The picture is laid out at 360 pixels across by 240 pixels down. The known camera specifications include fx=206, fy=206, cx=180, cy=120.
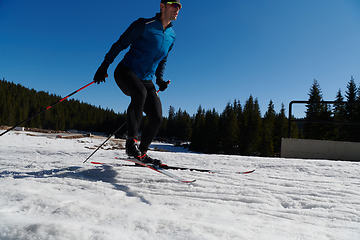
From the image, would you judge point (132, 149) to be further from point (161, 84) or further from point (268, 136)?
point (268, 136)

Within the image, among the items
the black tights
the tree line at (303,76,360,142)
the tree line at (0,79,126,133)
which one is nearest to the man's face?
the black tights

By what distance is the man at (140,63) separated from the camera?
2514mm

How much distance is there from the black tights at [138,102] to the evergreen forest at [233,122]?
71.9 inches

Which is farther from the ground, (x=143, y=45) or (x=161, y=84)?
(x=143, y=45)

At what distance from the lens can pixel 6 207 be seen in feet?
4.09

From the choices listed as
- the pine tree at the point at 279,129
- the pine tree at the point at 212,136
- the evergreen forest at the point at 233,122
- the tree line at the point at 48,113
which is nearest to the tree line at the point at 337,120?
the evergreen forest at the point at 233,122

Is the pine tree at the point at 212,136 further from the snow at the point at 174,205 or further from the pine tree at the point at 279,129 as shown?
the snow at the point at 174,205

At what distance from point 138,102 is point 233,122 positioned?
51085mm

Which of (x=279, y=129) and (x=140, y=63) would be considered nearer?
(x=140, y=63)

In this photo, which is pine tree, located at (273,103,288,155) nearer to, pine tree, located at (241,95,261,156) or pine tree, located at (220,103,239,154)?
pine tree, located at (241,95,261,156)

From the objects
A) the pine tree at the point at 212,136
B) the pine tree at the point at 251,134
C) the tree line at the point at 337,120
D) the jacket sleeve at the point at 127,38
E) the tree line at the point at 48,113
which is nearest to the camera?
the jacket sleeve at the point at 127,38

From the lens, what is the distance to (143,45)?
2549 mm

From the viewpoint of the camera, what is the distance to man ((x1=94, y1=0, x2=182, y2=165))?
2.51 meters

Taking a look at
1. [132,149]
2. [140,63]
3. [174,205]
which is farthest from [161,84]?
[174,205]
